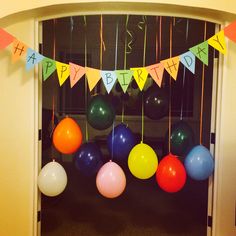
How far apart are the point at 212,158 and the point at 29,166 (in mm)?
1536

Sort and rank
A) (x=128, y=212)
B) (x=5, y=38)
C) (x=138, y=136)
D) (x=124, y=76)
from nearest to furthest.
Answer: (x=5, y=38), (x=124, y=76), (x=128, y=212), (x=138, y=136)

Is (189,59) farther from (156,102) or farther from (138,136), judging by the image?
(138,136)

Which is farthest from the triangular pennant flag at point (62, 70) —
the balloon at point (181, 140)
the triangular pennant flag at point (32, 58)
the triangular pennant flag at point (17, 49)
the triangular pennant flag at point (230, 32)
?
the triangular pennant flag at point (230, 32)

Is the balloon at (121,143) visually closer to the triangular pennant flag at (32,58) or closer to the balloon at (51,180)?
the balloon at (51,180)

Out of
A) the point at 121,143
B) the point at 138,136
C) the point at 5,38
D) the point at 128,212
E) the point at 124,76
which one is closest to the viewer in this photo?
the point at 5,38

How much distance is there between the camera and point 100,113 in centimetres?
260

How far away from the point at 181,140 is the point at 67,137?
0.95 m

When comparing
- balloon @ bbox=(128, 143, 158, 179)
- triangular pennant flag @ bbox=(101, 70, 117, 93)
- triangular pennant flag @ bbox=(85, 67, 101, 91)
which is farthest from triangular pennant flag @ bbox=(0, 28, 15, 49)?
balloon @ bbox=(128, 143, 158, 179)

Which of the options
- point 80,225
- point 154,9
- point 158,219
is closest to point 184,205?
point 158,219

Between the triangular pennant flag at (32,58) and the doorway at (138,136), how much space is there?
0.45 meters

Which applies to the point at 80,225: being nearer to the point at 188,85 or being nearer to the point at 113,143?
the point at 113,143

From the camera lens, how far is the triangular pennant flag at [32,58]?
2.47 meters

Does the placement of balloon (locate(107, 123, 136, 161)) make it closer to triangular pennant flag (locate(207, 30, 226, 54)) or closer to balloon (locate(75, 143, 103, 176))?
balloon (locate(75, 143, 103, 176))

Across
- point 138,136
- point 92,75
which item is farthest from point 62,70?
point 138,136
